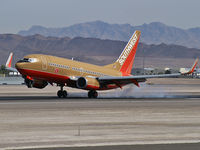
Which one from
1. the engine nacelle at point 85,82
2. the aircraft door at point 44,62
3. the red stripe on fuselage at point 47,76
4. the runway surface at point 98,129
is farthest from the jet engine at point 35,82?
the runway surface at point 98,129

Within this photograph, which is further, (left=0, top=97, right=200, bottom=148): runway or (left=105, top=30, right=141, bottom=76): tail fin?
(left=105, top=30, right=141, bottom=76): tail fin

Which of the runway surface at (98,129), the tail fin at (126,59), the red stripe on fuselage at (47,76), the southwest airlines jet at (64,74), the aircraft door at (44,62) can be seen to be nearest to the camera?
the runway surface at (98,129)

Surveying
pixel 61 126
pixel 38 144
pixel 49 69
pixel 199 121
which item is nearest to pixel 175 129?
pixel 199 121

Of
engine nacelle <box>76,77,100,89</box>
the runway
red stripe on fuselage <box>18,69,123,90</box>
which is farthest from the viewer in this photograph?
engine nacelle <box>76,77,100,89</box>

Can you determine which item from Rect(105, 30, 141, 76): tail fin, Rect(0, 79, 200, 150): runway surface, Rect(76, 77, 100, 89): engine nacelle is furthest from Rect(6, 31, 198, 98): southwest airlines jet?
Rect(0, 79, 200, 150): runway surface

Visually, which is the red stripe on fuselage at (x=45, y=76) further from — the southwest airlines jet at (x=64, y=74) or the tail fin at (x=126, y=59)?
the tail fin at (x=126, y=59)

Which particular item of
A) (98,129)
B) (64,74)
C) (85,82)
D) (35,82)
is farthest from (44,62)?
(98,129)

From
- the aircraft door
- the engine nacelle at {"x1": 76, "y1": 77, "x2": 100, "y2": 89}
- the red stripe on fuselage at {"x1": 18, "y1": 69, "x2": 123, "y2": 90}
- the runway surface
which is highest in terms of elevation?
the aircraft door

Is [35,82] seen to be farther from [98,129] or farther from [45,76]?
[98,129]

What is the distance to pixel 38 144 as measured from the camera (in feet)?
56.6

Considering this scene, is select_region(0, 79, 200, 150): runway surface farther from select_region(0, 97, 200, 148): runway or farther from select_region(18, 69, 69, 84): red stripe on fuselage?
select_region(18, 69, 69, 84): red stripe on fuselage

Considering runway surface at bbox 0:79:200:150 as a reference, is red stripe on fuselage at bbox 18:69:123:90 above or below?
above

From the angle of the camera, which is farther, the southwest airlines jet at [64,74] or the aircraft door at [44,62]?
the aircraft door at [44,62]

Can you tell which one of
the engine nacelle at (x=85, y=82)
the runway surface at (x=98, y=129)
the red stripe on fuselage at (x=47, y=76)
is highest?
the red stripe on fuselage at (x=47, y=76)
